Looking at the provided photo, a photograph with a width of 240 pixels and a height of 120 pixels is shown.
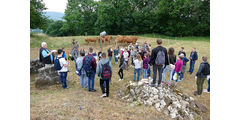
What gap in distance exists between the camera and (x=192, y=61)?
30.7 feet

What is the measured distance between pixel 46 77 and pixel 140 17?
3278 centimetres

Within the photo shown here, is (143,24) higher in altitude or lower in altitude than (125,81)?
higher

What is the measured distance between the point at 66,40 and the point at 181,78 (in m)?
19.3

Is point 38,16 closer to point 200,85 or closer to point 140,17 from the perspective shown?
point 140,17

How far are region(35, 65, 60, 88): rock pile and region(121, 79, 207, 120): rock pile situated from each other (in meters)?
3.62

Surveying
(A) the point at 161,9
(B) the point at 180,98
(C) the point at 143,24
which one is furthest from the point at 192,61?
(C) the point at 143,24

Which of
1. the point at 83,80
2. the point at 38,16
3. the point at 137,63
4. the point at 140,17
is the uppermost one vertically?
the point at 140,17

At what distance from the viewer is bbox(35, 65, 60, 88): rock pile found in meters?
6.88

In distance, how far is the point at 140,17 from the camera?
36469 millimetres

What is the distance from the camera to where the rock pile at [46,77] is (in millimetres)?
6875

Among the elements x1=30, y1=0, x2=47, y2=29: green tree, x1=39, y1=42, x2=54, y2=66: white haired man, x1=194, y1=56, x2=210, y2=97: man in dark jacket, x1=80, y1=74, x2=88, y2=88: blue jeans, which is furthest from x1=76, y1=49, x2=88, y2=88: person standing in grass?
x1=30, y1=0, x2=47, y2=29: green tree

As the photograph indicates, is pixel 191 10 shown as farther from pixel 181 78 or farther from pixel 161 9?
pixel 181 78

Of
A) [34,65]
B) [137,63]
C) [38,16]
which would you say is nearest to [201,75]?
[137,63]

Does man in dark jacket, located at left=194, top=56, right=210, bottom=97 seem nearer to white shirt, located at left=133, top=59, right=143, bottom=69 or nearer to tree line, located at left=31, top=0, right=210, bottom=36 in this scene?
white shirt, located at left=133, top=59, right=143, bottom=69
